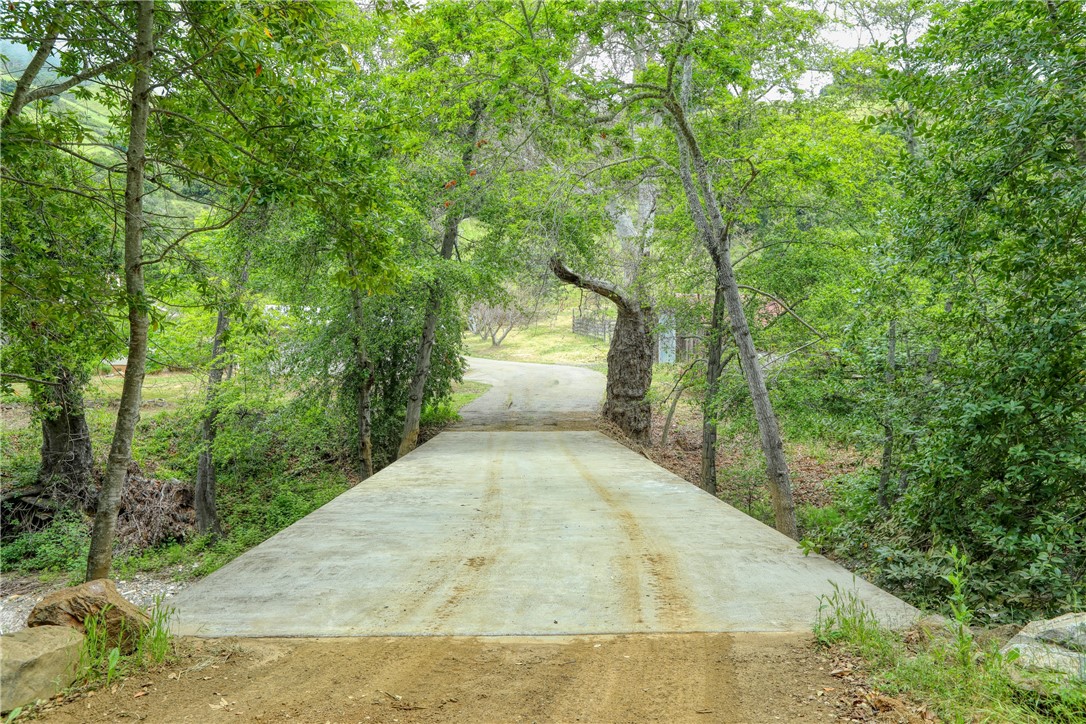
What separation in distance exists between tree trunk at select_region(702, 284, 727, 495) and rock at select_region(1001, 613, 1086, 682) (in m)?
9.03

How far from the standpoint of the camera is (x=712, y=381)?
13852 millimetres

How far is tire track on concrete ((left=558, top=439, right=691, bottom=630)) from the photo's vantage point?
490cm

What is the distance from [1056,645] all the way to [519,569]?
3707 mm

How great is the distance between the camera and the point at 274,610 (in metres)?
4.94

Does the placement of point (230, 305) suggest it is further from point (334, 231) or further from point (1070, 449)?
point (1070, 449)

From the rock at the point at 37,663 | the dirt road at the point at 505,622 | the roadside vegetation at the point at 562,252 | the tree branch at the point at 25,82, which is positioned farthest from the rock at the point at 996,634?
the tree branch at the point at 25,82

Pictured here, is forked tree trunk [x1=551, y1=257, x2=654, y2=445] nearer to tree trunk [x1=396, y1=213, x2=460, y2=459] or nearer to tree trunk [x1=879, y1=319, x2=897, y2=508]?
tree trunk [x1=396, y1=213, x2=460, y2=459]

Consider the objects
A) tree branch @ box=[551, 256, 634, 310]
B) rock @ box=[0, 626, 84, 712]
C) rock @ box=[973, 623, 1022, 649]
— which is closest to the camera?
rock @ box=[0, 626, 84, 712]

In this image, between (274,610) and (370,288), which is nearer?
(274,610)

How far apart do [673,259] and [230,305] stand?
31.2 feet

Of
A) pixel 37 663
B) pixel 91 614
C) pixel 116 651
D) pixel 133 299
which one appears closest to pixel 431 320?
pixel 133 299

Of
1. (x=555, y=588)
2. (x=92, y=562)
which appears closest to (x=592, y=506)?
(x=555, y=588)

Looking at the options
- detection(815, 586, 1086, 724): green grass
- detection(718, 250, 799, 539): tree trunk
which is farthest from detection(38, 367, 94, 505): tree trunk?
detection(815, 586, 1086, 724): green grass

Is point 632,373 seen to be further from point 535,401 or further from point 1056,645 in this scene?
point 1056,645
